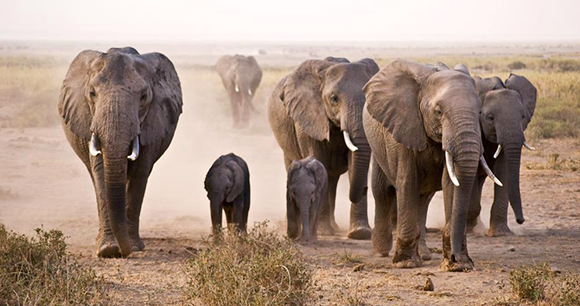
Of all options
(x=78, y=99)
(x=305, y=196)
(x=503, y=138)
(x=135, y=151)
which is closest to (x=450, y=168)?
(x=135, y=151)

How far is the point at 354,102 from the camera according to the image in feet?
42.2

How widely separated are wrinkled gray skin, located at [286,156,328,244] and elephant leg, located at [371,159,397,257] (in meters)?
1.36

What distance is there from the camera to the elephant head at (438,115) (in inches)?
347

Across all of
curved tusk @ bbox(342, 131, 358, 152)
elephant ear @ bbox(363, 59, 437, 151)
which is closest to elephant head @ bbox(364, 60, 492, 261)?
elephant ear @ bbox(363, 59, 437, 151)

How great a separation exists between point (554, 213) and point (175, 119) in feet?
19.7

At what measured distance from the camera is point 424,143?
949 centimetres

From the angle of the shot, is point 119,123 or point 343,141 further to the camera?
point 343,141

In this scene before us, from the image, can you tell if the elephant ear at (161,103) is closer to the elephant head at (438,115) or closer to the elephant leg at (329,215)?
the elephant head at (438,115)

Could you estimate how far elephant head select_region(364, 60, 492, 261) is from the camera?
8805 mm

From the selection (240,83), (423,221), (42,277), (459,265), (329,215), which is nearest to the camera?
(42,277)

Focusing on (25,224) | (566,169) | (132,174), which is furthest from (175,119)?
(566,169)

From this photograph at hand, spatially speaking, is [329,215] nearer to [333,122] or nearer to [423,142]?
[333,122]

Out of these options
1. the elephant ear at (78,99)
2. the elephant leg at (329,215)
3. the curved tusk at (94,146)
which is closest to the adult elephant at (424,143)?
the curved tusk at (94,146)

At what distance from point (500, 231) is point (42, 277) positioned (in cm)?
642
